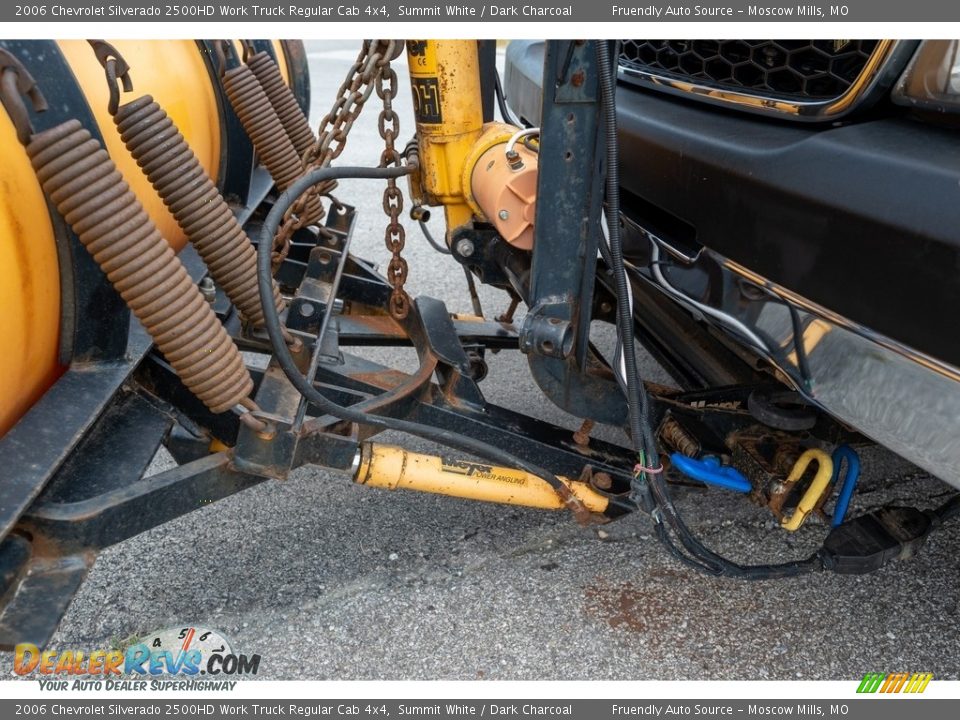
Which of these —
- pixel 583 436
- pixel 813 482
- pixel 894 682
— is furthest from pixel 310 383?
pixel 894 682

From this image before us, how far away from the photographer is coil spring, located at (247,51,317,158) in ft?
8.76

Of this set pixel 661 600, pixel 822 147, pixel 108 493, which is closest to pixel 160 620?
pixel 108 493

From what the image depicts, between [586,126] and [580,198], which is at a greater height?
[586,126]

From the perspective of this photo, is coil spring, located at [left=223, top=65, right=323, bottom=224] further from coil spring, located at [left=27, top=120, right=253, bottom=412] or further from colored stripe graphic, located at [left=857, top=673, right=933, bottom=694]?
colored stripe graphic, located at [left=857, top=673, right=933, bottom=694]

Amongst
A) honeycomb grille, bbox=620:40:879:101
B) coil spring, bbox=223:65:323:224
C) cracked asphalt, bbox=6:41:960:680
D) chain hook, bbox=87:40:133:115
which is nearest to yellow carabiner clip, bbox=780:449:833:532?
cracked asphalt, bbox=6:41:960:680

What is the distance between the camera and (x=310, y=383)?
5.38 feet

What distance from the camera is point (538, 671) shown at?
183 cm

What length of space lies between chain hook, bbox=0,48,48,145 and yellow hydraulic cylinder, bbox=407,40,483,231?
0.74m

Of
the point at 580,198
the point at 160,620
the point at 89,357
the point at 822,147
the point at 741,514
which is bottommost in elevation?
the point at 741,514

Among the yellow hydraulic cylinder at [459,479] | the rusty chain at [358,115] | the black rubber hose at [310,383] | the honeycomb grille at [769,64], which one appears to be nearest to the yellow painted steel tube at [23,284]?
the black rubber hose at [310,383]

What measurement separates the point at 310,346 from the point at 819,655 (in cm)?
140

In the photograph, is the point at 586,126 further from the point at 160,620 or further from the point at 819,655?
the point at 160,620

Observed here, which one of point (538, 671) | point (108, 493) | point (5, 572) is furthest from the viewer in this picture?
point (538, 671)

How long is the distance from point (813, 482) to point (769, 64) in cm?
89
